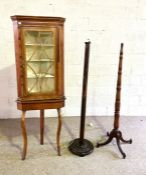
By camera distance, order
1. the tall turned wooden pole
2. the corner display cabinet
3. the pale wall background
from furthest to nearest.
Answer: the pale wall background
the tall turned wooden pole
the corner display cabinet

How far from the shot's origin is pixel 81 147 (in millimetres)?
2475

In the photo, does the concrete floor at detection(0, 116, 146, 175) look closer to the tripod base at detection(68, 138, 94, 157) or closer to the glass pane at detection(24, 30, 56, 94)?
the tripod base at detection(68, 138, 94, 157)

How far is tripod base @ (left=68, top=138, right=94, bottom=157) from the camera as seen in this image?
7.90 ft

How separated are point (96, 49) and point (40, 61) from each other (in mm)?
1210

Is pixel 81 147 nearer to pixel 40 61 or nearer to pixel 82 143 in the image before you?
pixel 82 143

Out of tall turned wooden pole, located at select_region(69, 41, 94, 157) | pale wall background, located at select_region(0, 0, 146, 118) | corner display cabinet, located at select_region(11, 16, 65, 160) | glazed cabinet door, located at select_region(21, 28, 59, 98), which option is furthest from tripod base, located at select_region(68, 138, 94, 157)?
pale wall background, located at select_region(0, 0, 146, 118)

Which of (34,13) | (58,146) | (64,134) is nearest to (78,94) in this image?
(64,134)

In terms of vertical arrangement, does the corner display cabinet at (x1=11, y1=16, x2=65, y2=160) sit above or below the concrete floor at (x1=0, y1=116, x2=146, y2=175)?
above

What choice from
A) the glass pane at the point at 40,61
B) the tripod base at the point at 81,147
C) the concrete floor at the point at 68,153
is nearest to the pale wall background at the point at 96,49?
the concrete floor at the point at 68,153

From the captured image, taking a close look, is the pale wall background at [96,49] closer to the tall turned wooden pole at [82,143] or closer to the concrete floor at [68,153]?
the concrete floor at [68,153]

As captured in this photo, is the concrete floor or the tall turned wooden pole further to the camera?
the tall turned wooden pole

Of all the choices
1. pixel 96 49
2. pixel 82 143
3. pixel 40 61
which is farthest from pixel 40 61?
pixel 96 49

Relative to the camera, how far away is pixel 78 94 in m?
3.34

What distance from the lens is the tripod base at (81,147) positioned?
2.41m
